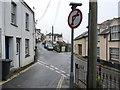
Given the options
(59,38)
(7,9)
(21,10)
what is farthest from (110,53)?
(59,38)

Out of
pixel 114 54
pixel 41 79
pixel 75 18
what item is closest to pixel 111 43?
pixel 114 54

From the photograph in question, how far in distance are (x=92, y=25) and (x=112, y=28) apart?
1337 cm

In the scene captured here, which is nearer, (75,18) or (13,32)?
(75,18)

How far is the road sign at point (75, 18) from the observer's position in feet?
15.7

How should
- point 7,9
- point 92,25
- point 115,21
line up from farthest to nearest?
point 115,21, point 7,9, point 92,25

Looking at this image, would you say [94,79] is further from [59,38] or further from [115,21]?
[59,38]

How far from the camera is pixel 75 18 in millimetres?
4863

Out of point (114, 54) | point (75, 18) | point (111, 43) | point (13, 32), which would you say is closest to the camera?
point (75, 18)

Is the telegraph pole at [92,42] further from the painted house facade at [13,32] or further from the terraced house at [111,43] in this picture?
the terraced house at [111,43]

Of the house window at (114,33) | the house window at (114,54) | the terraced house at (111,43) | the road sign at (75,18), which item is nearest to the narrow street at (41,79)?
the road sign at (75,18)

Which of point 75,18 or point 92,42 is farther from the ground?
point 75,18

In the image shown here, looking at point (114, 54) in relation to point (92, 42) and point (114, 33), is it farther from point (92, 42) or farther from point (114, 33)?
point (92, 42)

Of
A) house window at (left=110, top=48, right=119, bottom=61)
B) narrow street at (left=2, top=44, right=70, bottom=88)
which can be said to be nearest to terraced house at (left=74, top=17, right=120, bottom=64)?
house window at (left=110, top=48, right=119, bottom=61)

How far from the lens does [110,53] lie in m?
15.8
